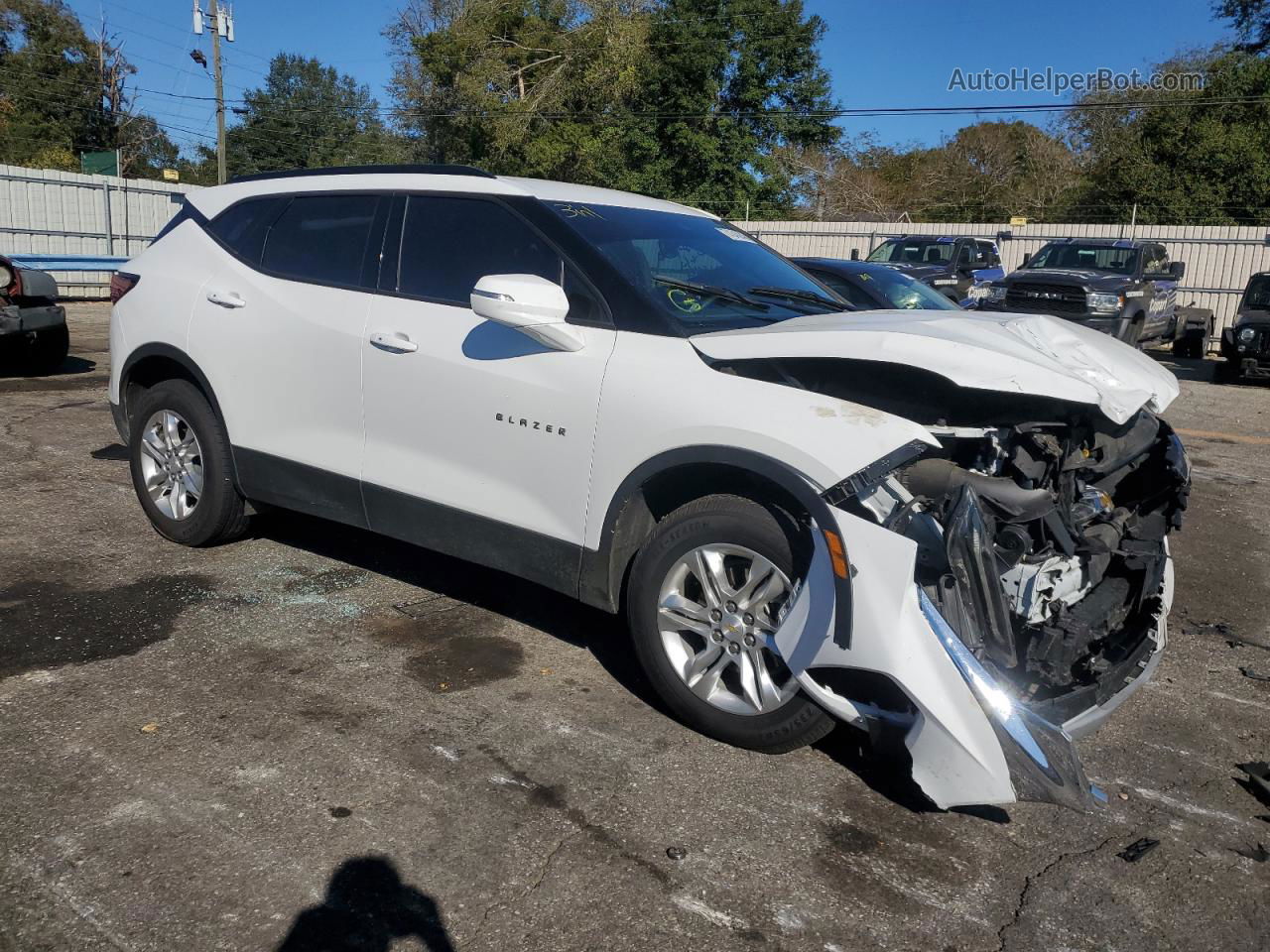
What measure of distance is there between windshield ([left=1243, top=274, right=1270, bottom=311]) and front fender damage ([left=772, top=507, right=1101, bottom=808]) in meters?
15.4

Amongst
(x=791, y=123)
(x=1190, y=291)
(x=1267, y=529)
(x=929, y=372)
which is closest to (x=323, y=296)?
(x=929, y=372)

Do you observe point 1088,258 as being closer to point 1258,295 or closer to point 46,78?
point 1258,295

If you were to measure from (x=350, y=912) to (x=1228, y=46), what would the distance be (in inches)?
1707

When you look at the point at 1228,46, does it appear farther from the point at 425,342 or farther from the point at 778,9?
the point at 425,342

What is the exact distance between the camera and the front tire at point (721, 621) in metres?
3.33

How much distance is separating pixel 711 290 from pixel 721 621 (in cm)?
139

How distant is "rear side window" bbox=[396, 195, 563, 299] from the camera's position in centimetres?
405

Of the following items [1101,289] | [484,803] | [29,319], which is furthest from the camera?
[1101,289]

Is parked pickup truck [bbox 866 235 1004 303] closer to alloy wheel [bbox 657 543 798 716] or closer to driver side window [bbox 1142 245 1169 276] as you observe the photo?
driver side window [bbox 1142 245 1169 276]

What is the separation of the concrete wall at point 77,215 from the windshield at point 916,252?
14.0m

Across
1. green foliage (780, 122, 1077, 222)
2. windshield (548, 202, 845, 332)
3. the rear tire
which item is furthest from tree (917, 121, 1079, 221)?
windshield (548, 202, 845, 332)

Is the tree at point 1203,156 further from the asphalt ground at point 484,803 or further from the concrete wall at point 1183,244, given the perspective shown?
the asphalt ground at point 484,803

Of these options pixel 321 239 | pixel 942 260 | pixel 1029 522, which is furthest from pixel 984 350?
pixel 942 260

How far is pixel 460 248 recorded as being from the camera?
168 inches
